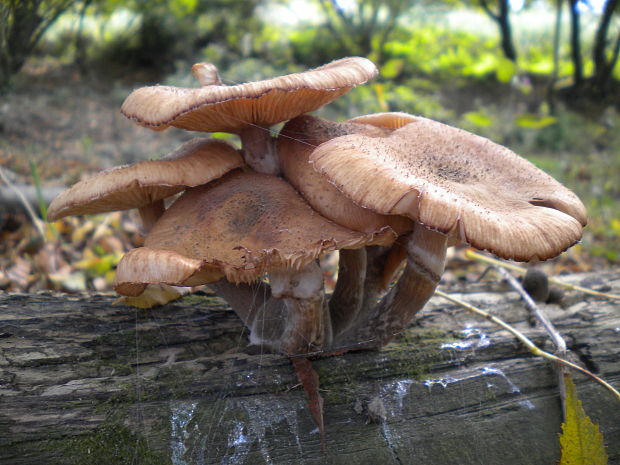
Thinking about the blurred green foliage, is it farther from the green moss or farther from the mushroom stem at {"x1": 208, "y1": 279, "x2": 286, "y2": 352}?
the green moss

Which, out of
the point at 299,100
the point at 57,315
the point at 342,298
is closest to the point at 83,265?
the point at 57,315

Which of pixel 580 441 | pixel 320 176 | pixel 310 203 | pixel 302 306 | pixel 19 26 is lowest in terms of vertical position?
pixel 580 441

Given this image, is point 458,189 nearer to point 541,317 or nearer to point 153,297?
point 541,317

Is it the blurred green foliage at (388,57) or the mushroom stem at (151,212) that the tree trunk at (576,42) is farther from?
the mushroom stem at (151,212)

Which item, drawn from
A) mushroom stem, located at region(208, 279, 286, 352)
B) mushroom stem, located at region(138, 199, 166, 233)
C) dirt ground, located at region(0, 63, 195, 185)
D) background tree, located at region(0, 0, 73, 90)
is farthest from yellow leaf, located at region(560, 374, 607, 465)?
dirt ground, located at region(0, 63, 195, 185)

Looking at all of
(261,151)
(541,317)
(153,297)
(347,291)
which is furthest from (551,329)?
(153,297)
